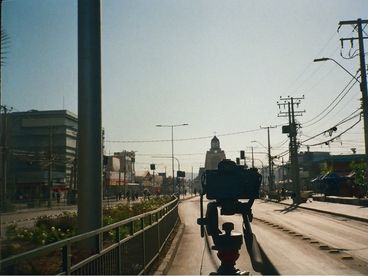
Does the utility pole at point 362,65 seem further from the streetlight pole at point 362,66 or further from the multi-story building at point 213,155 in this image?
the multi-story building at point 213,155

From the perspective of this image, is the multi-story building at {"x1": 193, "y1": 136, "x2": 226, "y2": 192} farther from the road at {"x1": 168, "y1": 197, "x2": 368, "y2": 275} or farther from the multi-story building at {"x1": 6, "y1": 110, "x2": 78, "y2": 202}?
the road at {"x1": 168, "y1": 197, "x2": 368, "y2": 275}

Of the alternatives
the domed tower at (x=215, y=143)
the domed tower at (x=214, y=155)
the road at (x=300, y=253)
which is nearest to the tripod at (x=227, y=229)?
the road at (x=300, y=253)

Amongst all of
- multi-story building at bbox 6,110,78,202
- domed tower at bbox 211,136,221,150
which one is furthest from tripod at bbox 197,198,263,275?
domed tower at bbox 211,136,221,150

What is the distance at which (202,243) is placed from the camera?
1681 cm

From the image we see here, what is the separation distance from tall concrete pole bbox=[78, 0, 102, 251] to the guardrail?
1.79ft

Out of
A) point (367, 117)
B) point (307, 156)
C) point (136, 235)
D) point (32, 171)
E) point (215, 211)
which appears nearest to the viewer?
point (215, 211)

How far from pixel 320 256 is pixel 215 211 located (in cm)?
664

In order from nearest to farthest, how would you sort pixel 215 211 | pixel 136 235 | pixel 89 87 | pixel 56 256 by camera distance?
pixel 56 256
pixel 215 211
pixel 89 87
pixel 136 235

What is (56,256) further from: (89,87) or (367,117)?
(367,117)

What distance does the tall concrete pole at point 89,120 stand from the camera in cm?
762

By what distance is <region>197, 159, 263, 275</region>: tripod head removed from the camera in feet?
23.2

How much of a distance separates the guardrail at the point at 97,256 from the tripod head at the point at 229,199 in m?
1.41

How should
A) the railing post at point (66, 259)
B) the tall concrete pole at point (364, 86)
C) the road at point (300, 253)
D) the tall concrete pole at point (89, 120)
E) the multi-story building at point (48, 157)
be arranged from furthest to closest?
the multi-story building at point (48, 157)
the tall concrete pole at point (364, 86)
the road at point (300, 253)
the tall concrete pole at point (89, 120)
the railing post at point (66, 259)

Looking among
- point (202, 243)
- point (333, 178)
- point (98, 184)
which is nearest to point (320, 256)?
point (202, 243)
